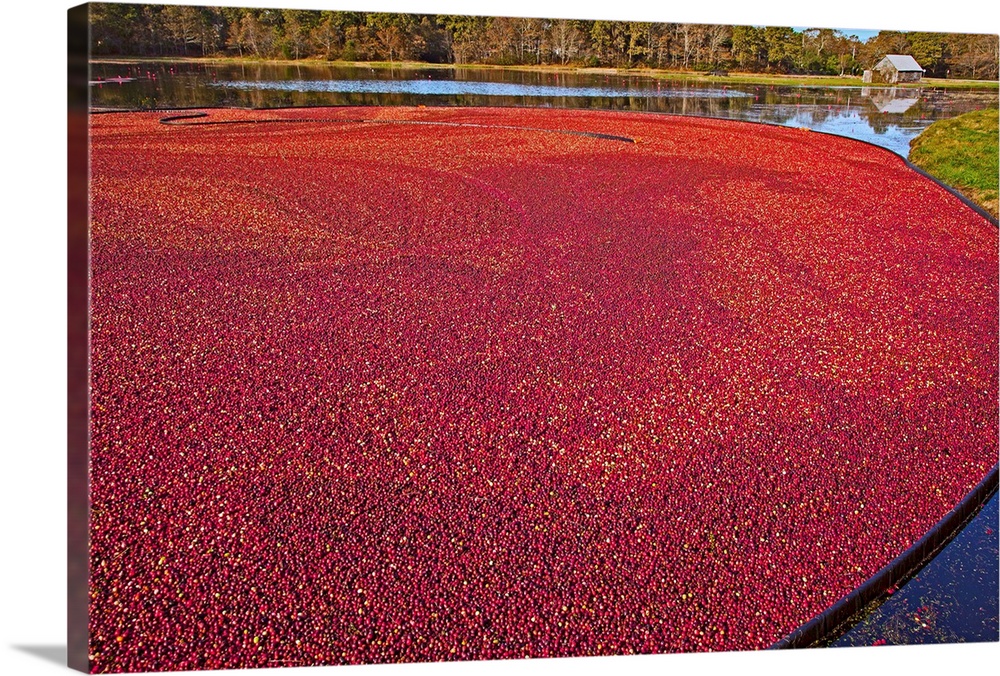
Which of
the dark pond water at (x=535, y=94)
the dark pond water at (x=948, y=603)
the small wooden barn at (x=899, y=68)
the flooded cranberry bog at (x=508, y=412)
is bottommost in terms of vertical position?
the dark pond water at (x=948, y=603)

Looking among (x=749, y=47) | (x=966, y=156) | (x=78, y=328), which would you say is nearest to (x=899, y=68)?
(x=749, y=47)

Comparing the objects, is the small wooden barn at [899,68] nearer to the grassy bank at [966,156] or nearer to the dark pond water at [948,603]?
the grassy bank at [966,156]

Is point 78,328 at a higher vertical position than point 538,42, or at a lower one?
lower

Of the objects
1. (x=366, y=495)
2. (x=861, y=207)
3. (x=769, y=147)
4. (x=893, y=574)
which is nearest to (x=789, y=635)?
(x=893, y=574)

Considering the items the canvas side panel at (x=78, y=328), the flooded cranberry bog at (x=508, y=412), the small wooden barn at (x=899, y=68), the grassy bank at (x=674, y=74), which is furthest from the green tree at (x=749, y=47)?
the canvas side panel at (x=78, y=328)

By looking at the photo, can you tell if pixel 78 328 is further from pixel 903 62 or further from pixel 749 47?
pixel 903 62

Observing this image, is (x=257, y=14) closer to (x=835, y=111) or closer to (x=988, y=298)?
(x=988, y=298)

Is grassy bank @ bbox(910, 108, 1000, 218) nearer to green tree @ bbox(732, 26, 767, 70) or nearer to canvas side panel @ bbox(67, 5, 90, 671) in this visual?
green tree @ bbox(732, 26, 767, 70)
